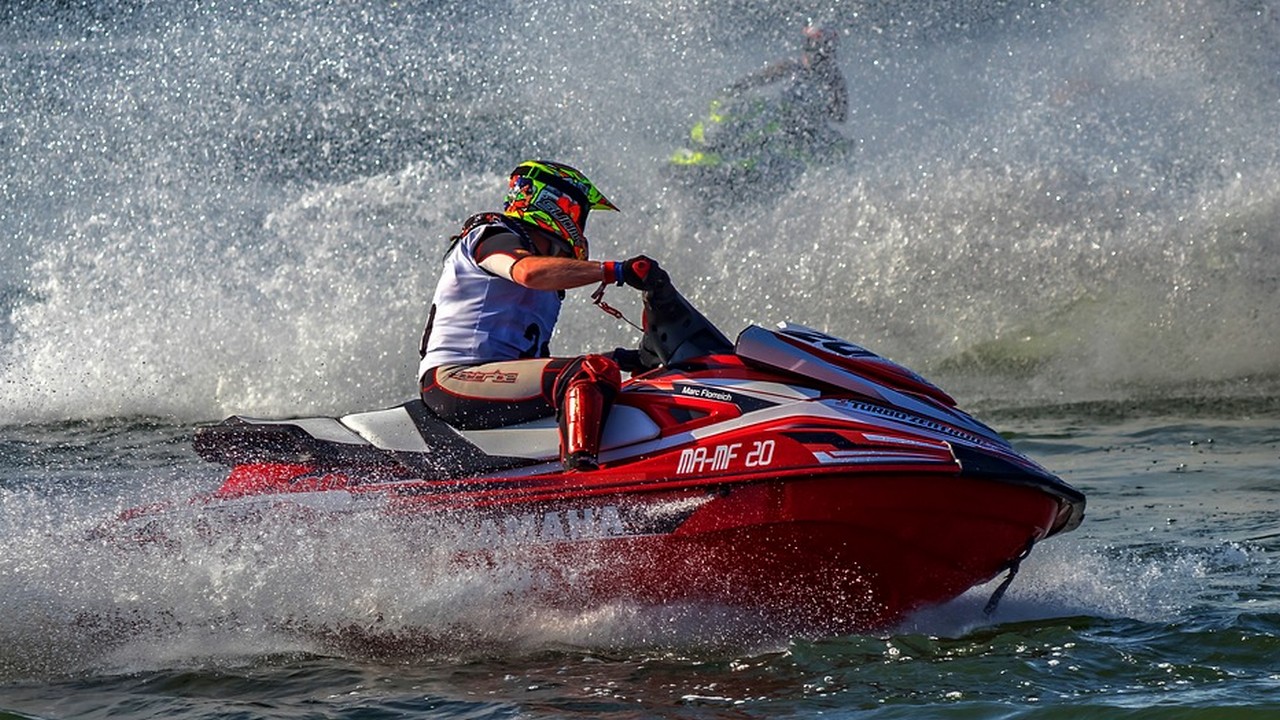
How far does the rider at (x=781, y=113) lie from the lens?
13.3 metres

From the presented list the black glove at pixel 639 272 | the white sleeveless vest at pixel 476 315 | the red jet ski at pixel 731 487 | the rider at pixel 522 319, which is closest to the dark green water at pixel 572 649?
the red jet ski at pixel 731 487

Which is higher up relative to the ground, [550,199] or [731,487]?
[550,199]

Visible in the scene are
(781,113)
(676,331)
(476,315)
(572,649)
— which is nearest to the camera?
(572,649)

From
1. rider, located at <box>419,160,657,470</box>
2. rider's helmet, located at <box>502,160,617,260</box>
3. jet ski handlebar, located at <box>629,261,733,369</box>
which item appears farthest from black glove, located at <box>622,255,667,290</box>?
rider's helmet, located at <box>502,160,617,260</box>

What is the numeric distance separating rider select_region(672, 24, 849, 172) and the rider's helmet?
7.27m

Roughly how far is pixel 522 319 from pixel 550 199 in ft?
1.40

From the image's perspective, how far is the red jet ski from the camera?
4984 millimetres

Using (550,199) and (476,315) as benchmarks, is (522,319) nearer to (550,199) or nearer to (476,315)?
(476,315)

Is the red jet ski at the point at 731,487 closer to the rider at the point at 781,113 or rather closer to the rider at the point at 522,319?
the rider at the point at 522,319

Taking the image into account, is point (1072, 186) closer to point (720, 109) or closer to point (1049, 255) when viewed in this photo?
point (1049, 255)

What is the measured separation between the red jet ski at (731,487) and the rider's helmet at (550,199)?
505 mm

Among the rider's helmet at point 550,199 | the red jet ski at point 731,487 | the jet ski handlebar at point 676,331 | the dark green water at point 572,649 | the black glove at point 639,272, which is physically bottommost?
the dark green water at point 572,649

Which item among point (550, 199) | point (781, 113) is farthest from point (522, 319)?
point (781, 113)

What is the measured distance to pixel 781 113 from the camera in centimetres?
1425
